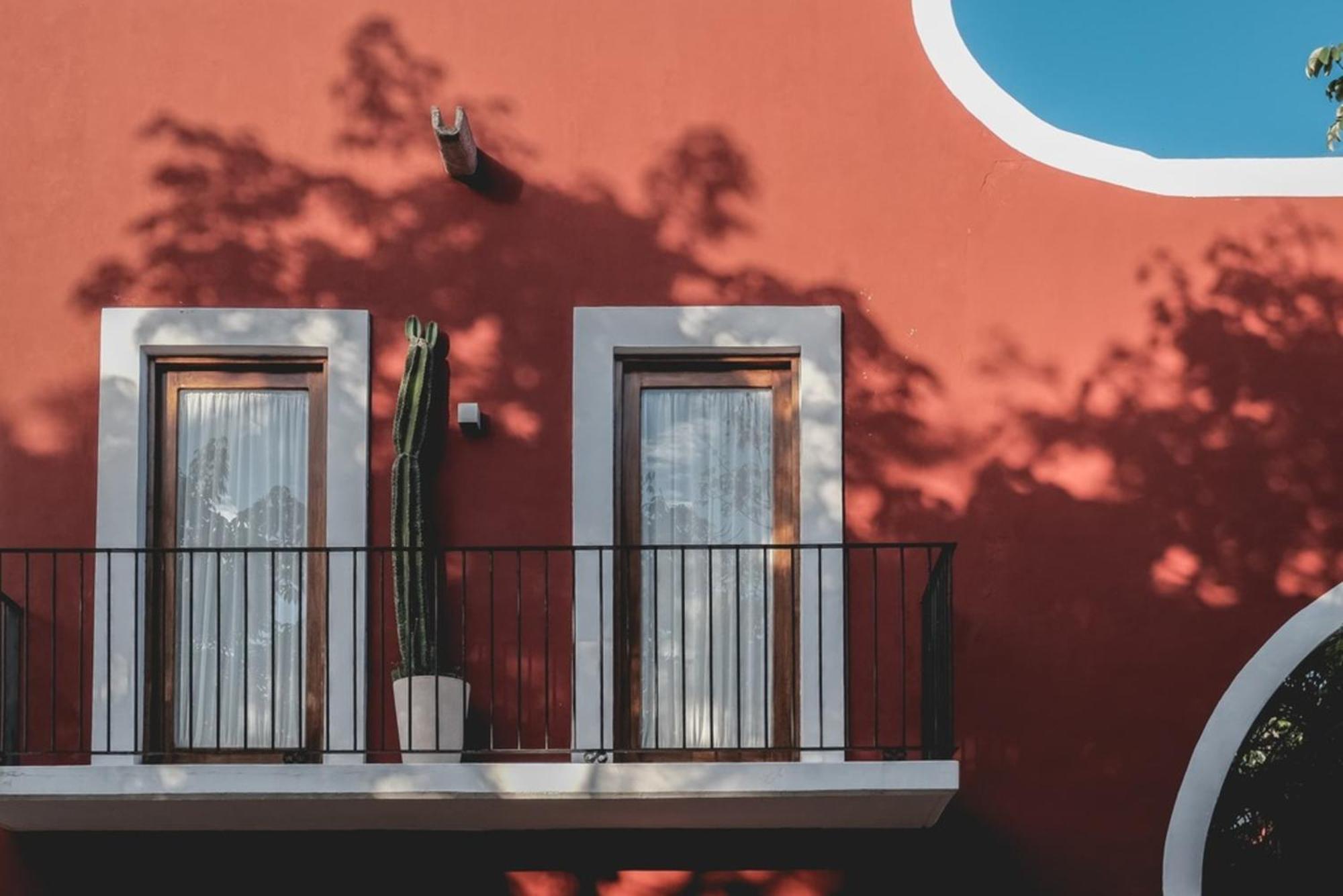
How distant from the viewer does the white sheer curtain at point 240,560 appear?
947cm

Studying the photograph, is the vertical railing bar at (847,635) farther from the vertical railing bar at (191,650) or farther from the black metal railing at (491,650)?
the vertical railing bar at (191,650)

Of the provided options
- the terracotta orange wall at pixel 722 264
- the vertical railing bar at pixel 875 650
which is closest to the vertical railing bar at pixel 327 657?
the terracotta orange wall at pixel 722 264

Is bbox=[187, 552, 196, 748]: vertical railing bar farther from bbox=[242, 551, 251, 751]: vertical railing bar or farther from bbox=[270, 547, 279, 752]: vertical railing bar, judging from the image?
bbox=[270, 547, 279, 752]: vertical railing bar

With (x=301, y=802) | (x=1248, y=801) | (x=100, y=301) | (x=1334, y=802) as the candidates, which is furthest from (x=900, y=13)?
(x=1248, y=801)

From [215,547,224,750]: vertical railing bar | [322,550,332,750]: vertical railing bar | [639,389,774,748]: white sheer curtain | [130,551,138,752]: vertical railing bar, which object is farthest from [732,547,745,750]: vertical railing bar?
[130,551,138,752]: vertical railing bar

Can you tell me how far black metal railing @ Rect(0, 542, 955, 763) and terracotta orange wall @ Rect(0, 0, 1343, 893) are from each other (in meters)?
0.28

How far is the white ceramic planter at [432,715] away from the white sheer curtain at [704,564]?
0.98 metres

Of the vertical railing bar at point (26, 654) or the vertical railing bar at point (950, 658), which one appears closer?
the vertical railing bar at point (950, 658)

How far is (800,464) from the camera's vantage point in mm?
9531

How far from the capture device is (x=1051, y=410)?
960cm

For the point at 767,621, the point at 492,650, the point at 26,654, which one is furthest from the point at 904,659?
the point at 26,654

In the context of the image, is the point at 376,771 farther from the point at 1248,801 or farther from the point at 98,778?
the point at 1248,801

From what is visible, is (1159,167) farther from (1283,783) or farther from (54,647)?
(1283,783)

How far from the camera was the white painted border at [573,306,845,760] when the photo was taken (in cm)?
930
